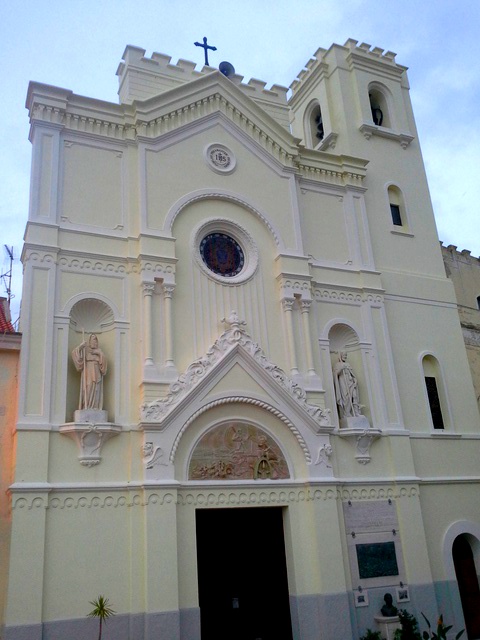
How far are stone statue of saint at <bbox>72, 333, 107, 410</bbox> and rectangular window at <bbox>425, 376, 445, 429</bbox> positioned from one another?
32.4 ft

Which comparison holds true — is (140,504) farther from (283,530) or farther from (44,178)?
(44,178)

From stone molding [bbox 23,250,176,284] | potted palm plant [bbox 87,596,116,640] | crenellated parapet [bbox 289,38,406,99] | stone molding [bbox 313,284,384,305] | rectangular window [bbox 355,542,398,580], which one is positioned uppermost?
crenellated parapet [bbox 289,38,406,99]

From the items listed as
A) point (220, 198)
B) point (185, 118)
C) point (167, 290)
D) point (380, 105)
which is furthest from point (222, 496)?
point (380, 105)

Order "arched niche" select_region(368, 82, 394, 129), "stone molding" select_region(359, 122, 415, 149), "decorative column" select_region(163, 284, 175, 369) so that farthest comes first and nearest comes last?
"arched niche" select_region(368, 82, 394, 129) → "stone molding" select_region(359, 122, 415, 149) → "decorative column" select_region(163, 284, 175, 369)

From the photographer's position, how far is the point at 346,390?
1712 cm

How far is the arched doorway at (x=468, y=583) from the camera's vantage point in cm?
1689

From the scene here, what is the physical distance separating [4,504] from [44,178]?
7.54 meters

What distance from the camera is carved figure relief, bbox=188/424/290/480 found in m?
14.8

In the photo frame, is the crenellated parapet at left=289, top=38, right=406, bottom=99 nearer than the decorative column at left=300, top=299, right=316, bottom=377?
No

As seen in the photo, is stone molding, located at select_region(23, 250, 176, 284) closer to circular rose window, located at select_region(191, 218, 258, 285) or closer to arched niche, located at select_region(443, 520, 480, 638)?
circular rose window, located at select_region(191, 218, 258, 285)

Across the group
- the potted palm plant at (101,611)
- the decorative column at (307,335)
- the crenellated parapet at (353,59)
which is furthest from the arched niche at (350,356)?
the crenellated parapet at (353,59)

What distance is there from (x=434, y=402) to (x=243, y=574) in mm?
7729

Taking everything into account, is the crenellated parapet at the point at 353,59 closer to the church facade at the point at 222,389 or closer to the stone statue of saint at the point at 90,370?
the church facade at the point at 222,389

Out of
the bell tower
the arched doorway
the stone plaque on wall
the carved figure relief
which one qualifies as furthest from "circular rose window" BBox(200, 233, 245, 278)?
the arched doorway
